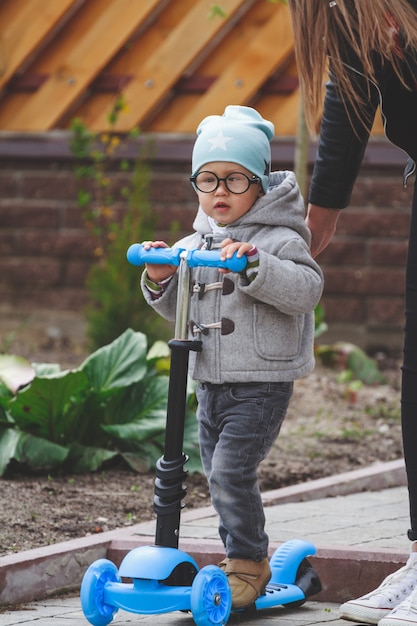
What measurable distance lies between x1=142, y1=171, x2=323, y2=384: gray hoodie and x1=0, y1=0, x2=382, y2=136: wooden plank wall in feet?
15.7

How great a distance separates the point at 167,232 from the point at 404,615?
524 cm

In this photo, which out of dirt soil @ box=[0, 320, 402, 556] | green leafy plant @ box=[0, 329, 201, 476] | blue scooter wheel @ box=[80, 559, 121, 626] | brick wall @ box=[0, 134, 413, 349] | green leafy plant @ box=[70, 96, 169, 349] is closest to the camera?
blue scooter wheel @ box=[80, 559, 121, 626]

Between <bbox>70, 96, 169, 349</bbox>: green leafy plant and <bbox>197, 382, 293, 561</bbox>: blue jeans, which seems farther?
<bbox>70, 96, 169, 349</bbox>: green leafy plant

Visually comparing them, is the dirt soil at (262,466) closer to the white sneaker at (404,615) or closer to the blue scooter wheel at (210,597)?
the blue scooter wheel at (210,597)

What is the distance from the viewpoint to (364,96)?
306cm

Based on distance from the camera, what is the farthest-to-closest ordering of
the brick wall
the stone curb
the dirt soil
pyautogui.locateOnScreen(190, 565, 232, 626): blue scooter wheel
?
the brick wall < the dirt soil < the stone curb < pyautogui.locateOnScreen(190, 565, 232, 626): blue scooter wheel

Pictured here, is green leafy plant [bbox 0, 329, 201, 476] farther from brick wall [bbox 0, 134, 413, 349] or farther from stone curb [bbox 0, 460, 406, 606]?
brick wall [bbox 0, 134, 413, 349]

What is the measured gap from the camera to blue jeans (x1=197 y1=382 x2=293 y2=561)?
2984mm

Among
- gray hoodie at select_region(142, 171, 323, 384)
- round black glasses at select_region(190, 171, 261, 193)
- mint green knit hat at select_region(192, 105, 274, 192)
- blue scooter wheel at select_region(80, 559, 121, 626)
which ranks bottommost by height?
blue scooter wheel at select_region(80, 559, 121, 626)

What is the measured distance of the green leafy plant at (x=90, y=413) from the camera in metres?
4.41

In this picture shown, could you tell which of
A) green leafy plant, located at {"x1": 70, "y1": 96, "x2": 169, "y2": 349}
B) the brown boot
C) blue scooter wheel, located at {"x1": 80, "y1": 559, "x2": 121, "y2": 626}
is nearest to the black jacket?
the brown boot

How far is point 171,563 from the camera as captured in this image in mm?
2854

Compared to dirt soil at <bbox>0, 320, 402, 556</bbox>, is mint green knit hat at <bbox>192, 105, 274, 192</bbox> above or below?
above

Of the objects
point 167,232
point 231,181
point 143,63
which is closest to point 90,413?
point 231,181
